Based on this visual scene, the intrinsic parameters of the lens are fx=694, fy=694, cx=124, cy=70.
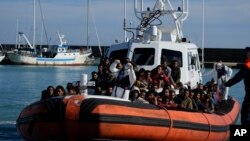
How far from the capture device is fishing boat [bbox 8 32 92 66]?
89250mm

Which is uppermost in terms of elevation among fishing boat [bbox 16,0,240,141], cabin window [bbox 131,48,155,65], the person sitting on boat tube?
cabin window [bbox 131,48,155,65]

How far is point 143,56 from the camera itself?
16.7 meters

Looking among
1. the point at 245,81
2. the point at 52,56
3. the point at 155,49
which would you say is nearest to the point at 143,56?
the point at 155,49

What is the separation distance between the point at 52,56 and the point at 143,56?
2896 inches

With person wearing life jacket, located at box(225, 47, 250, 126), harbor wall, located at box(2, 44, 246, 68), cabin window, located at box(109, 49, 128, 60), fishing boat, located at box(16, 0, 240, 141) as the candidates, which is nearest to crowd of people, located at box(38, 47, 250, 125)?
person wearing life jacket, located at box(225, 47, 250, 126)

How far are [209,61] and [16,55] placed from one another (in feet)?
82.1

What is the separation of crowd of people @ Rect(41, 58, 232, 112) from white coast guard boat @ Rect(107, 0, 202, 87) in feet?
3.08

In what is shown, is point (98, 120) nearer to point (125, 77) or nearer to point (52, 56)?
point (125, 77)

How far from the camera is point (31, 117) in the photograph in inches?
471

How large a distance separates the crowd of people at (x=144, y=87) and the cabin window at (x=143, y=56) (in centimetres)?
91

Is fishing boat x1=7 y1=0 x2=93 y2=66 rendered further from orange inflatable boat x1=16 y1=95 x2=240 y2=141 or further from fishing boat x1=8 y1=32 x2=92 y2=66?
orange inflatable boat x1=16 y1=95 x2=240 y2=141

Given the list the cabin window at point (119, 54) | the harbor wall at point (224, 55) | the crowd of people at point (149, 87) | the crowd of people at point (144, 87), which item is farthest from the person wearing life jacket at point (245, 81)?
the harbor wall at point (224, 55)

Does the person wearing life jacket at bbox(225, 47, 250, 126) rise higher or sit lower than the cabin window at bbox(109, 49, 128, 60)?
lower

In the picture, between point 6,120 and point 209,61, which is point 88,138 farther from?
point 209,61
